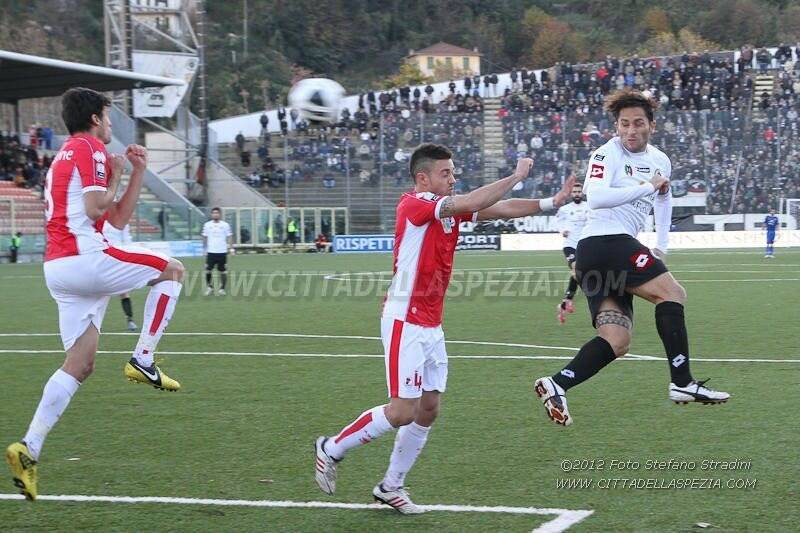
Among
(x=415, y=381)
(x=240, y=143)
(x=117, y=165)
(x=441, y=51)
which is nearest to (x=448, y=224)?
(x=415, y=381)

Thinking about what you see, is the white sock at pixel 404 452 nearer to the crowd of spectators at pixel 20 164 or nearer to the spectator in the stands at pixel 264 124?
the crowd of spectators at pixel 20 164

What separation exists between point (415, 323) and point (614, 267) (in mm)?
1912

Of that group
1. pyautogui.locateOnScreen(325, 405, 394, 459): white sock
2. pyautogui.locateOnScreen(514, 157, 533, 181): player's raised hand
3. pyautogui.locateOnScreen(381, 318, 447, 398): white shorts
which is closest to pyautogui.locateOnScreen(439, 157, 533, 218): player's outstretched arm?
pyautogui.locateOnScreen(514, 157, 533, 181): player's raised hand

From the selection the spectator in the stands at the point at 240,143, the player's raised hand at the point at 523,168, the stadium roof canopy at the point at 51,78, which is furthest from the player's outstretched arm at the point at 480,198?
the spectator in the stands at the point at 240,143

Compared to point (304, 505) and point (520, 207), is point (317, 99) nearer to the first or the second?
point (520, 207)

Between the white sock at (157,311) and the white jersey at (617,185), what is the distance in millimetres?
2906

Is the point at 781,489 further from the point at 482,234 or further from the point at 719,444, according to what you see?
the point at 482,234

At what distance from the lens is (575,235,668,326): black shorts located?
7188 millimetres

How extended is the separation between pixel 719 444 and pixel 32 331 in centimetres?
1140

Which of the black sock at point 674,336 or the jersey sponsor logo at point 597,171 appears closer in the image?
the black sock at point 674,336

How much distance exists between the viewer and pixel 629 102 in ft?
24.1

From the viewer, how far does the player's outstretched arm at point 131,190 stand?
272 inches

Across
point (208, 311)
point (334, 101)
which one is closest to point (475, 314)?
point (208, 311)

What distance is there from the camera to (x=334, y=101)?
3481cm
